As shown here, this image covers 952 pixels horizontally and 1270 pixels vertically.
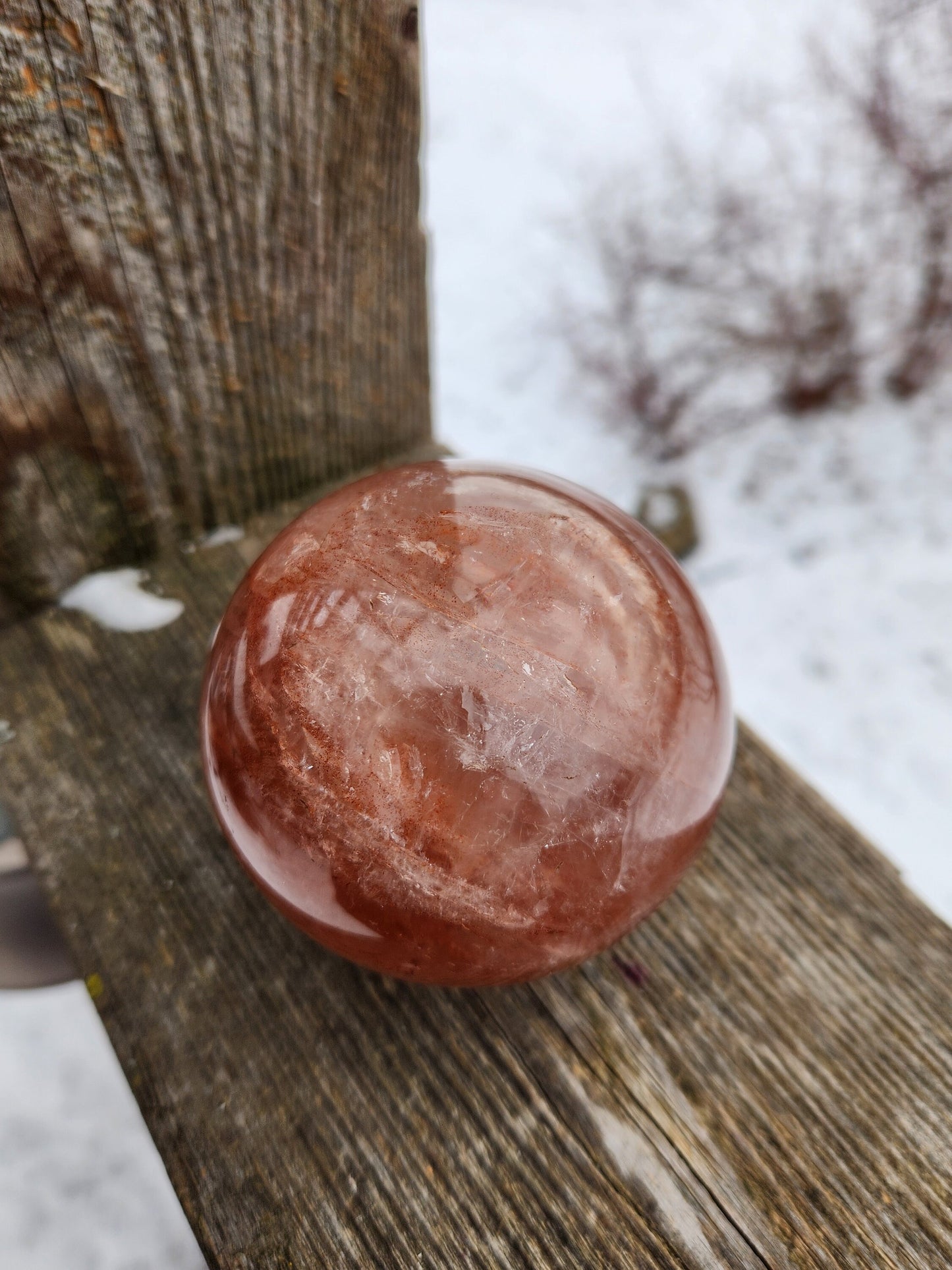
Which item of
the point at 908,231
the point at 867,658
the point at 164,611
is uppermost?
the point at 164,611

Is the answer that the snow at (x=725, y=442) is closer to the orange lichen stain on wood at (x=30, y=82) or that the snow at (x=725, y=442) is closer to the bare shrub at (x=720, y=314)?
the bare shrub at (x=720, y=314)

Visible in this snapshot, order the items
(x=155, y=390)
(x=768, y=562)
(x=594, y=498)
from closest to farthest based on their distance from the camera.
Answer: (x=594, y=498)
(x=155, y=390)
(x=768, y=562)

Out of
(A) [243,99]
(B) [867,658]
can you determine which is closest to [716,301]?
(B) [867,658]

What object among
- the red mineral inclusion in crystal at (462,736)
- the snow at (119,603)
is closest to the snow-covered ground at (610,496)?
the snow at (119,603)

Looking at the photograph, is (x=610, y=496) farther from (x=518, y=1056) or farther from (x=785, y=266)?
(x=518, y=1056)

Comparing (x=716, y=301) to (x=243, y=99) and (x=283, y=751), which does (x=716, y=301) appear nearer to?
(x=243, y=99)

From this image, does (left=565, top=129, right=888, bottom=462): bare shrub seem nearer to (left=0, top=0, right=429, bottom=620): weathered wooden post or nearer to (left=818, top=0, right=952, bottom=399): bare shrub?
(left=818, top=0, right=952, bottom=399): bare shrub
